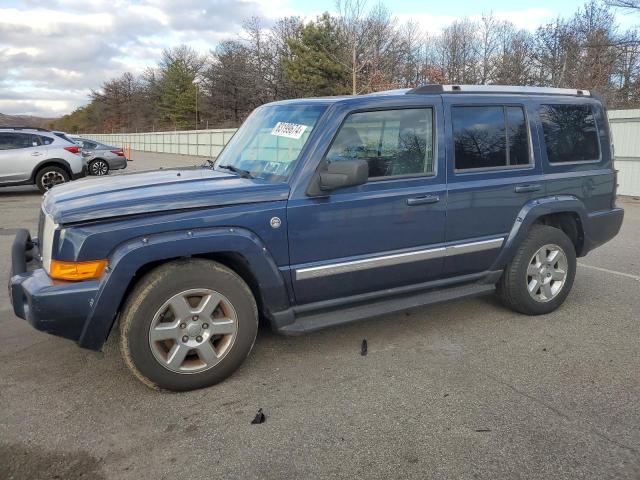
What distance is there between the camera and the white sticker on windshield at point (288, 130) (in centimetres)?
379

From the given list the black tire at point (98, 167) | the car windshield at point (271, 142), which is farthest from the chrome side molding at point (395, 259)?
the black tire at point (98, 167)

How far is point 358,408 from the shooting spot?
10.5 feet

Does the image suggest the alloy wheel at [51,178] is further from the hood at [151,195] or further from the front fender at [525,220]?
the front fender at [525,220]

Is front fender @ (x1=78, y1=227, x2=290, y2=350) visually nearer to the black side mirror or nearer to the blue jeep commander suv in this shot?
the blue jeep commander suv

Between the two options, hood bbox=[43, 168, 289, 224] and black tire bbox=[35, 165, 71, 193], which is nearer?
hood bbox=[43, 168, 289, 224]

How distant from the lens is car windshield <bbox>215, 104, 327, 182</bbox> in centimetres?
373

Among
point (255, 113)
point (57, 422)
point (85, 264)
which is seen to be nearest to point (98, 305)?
point (85, 264)

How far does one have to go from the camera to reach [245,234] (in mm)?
3328

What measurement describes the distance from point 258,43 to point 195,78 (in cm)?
1681

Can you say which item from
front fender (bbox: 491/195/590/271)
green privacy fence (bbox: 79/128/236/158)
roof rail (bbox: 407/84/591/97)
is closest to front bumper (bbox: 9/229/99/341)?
roof rail (bbox: 407/84/591/97)

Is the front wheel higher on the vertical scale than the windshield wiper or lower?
higher

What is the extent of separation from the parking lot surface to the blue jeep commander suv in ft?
1.15

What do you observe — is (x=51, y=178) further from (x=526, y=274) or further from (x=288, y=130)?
(x=526, y=274)

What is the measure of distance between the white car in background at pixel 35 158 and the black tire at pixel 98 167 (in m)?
5.27
